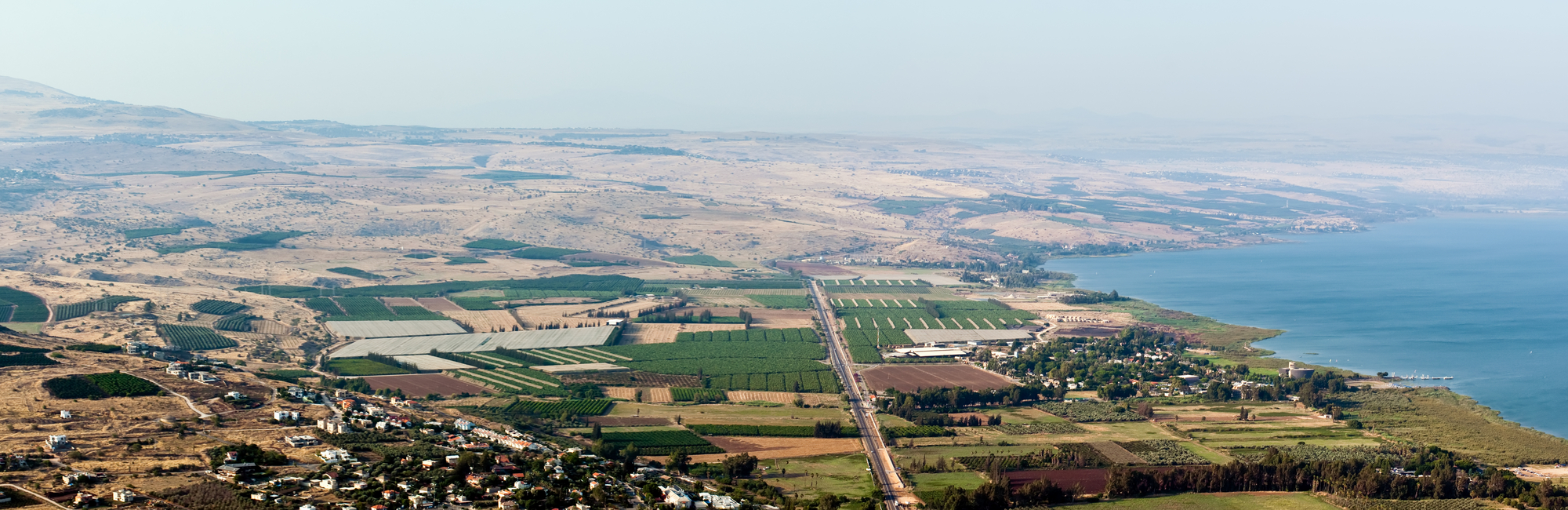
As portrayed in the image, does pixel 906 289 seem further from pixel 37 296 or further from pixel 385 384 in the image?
pixel 37 296

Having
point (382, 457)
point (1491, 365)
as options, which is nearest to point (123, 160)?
point (382, 457)

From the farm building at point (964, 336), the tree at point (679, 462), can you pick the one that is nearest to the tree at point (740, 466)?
the tree at point (679, 462)

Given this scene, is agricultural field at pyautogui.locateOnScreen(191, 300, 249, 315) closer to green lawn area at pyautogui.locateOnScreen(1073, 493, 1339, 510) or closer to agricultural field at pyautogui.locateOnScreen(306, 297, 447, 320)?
agricultural field at pyautogui.locateOnScreen(306, 297, 447, 320)

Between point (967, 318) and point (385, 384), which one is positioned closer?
point (385, 384)

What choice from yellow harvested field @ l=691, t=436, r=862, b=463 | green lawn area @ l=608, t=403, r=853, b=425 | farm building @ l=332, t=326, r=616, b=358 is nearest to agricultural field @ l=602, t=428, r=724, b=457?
yellow harvested field @ l=691, t=436, r=862, b=463

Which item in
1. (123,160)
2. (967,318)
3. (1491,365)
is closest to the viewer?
(1491,365)

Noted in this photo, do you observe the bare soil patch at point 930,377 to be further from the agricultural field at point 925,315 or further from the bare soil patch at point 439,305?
the bare soil patch at point 439,305

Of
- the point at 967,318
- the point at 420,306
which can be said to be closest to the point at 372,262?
the point at 420,306

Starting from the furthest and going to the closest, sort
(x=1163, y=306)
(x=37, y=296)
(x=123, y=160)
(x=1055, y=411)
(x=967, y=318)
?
(x=123, y=160) < (x=1163, y=306) < (x=967, y=318) < (x=37, y=296) < (x=1055, y=411)
